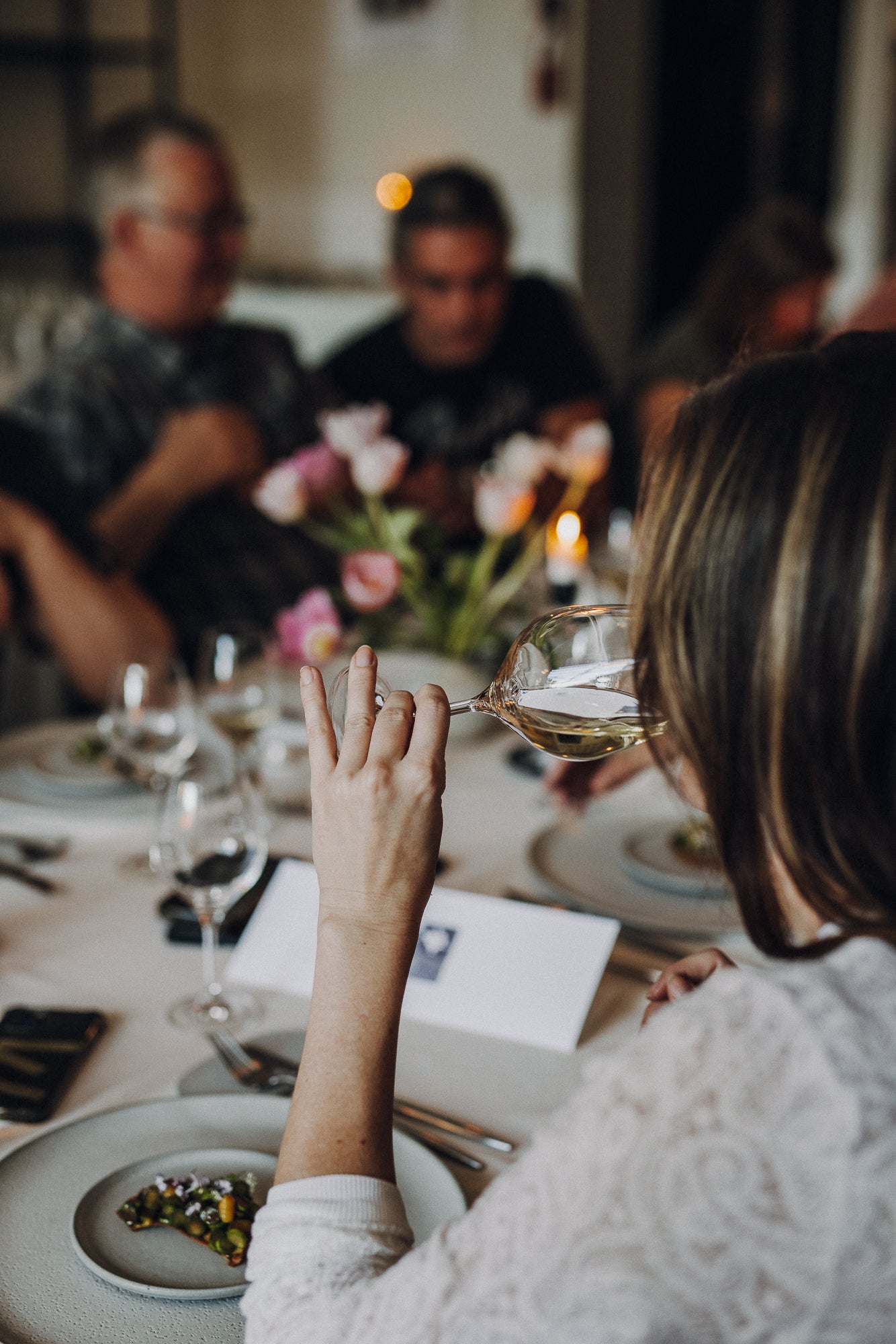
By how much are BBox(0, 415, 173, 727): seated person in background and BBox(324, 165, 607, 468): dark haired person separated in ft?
4.00

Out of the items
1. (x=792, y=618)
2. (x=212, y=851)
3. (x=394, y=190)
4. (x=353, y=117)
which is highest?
(x=353, y=117)

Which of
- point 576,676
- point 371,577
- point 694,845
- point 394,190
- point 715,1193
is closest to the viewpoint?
point 715,1193

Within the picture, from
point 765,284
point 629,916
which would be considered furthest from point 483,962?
point 765,284

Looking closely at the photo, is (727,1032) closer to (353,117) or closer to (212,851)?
(212,851)

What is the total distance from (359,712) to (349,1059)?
0.61ft

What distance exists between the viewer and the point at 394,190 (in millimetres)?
3627

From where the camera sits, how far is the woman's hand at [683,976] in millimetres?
829

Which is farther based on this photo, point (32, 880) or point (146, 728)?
point (146, 728)

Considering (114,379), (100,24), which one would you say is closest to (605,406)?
(114,379)

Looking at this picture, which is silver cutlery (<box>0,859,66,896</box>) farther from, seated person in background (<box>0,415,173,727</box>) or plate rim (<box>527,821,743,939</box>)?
seated person in background (<box>0,415,173,727</box>)

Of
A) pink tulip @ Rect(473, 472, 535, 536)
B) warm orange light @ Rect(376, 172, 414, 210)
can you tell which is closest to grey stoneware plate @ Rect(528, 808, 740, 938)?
pink tulip @ Rect(473, 472, 535, 536)

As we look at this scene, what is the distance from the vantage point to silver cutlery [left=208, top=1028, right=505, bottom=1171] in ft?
2.64

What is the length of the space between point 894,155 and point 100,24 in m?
3.41

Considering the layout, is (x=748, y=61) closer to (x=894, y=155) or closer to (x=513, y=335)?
(x=894, y=155)
